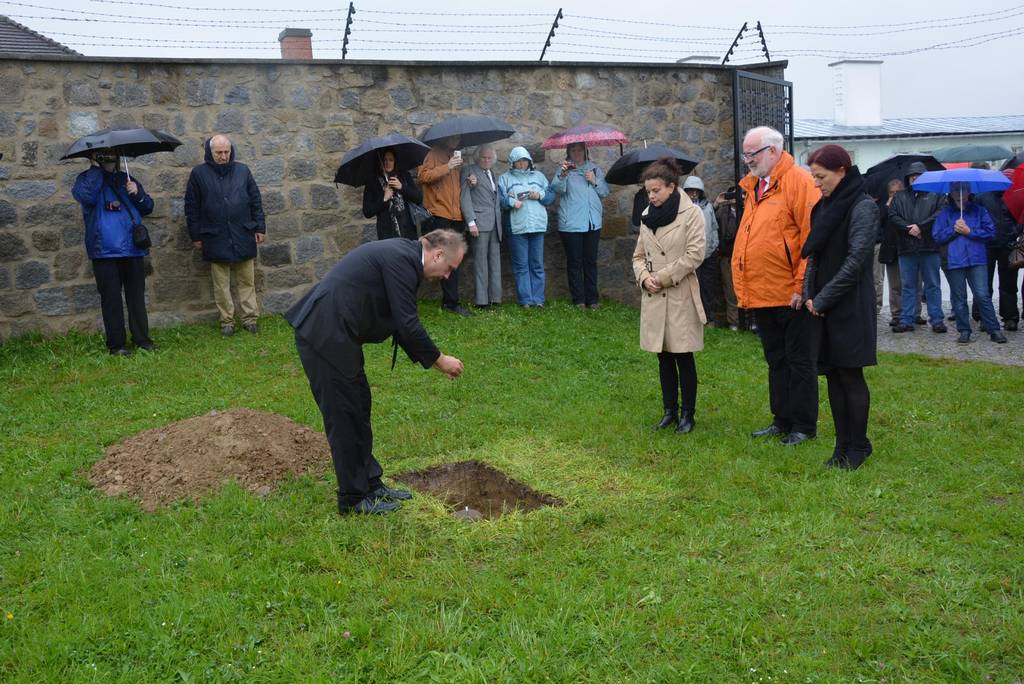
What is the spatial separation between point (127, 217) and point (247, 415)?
4.02 metres

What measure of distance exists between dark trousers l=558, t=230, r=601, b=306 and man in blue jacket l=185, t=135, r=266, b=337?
3908 mm

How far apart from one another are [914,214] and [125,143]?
349 inches

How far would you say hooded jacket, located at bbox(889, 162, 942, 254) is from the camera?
11570 mm

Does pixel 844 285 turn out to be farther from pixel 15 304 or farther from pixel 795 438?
pixel 15 304

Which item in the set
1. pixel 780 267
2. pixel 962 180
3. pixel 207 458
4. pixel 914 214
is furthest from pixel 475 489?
pixel 914 214

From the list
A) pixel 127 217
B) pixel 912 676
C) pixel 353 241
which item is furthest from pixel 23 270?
pixel 912 676

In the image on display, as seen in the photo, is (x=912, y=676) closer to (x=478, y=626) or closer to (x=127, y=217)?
(x=478, y=626)

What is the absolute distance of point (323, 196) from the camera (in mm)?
11711

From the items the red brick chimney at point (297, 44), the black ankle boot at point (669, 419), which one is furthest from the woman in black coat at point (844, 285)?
the red brick chimney at point (297, 44)

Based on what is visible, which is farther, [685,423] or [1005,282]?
[1005,282]

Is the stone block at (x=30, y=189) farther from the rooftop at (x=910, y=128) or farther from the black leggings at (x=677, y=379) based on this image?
the rooftop at (x=910, y=128)

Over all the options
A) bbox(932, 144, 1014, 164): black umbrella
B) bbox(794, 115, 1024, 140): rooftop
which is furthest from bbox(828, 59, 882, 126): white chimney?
bbox(932, 144, 1014, 164): black umbrella

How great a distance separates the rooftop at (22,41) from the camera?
1496cm

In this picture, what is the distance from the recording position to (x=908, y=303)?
12055 millimetres
